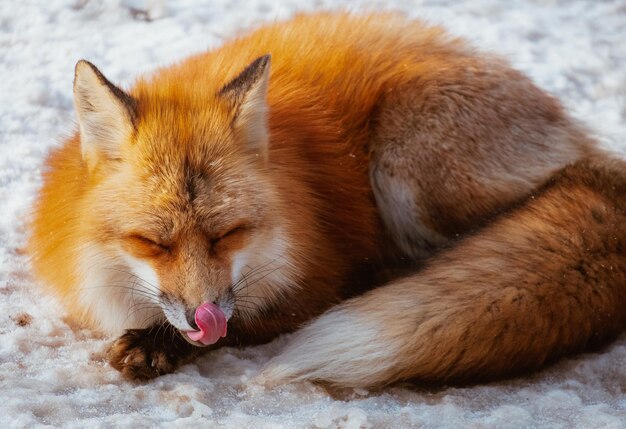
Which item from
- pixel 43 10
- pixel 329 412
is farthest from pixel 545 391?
pixel 43 10

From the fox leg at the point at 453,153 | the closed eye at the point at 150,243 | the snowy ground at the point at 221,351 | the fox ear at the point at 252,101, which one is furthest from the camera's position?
the fox leg at the point at 453,153

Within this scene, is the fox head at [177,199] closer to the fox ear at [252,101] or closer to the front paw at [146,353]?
the fox ear at [252,101]

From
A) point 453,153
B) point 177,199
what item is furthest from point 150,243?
point 453,153

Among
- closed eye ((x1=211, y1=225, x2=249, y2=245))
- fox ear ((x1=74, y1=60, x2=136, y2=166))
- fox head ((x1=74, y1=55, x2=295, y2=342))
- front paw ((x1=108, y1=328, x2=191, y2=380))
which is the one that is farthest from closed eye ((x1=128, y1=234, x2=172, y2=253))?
front paw ((x1=108, y1=328, x2=191, y2=380))

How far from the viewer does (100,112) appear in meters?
2.57

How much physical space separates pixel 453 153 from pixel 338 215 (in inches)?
20.8

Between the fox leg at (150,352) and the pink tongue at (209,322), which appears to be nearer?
the pink tongue at (209,322)

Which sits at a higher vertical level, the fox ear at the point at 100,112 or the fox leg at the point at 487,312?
the fox ear at the point at 100,112

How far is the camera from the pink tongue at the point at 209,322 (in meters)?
2.38

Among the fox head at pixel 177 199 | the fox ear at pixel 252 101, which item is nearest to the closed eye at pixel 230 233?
the fox head at pixel 177 199

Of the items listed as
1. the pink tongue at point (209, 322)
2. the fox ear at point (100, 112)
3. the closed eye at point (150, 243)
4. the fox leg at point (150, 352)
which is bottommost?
the fox leg at point (150, 352)

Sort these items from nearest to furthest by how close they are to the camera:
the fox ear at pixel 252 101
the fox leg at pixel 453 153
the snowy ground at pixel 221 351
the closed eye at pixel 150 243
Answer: the snowy ground at pixel 221 351
the closed eye at pixel 150 243
the fox ear at pixel 252 101
the fox leg at pixel 453 153

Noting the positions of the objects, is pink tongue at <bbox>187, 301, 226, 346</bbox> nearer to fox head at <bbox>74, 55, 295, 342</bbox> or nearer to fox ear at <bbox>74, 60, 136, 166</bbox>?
fox head at <bbox>74, 55, 295, 342</bbox>

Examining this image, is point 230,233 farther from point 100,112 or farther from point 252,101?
point 100,112
